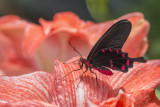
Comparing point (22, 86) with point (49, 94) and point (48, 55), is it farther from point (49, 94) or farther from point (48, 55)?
point (48, 55)

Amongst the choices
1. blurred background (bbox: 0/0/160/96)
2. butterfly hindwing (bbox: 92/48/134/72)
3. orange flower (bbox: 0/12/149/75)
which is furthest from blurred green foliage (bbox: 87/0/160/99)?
butterfly hindwing (bbox: 92/48/134/72)

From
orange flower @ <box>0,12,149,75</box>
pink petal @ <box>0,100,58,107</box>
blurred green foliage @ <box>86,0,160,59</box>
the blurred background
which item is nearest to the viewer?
pink petal @ <box>0,100,58,107</box>

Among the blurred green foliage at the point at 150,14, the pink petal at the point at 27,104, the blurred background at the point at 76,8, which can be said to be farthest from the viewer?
the blurred background at the point at 76,8

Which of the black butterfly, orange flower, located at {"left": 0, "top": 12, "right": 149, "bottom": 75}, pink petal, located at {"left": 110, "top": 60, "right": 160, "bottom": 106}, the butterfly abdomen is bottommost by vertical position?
pink petal, located at {"left": 110, "top": 60, "right": 160, "bottom": 106}

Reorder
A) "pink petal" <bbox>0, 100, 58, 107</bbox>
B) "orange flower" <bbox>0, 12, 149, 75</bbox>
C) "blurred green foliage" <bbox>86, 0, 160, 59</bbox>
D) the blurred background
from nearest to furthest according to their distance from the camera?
"pink petal" <bbox>0, 100, 58, 107</bbox>, "orange flower" <bbox>0, 12, 149, 75</bbox>, "blurred green foliage" <bbox>86, 0, 160, 59</bbox>, the blurred background

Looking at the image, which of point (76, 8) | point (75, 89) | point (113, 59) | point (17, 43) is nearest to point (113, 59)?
point (113, 59)

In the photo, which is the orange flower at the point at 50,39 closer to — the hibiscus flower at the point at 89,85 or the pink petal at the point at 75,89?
the hibiscus flower at the point at 89,85

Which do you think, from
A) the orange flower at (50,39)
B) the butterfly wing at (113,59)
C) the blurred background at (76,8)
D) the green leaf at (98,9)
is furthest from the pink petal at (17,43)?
the blurred background at (76,8)

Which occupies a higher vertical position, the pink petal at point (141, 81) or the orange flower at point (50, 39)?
the orange flower at point (50, 39)

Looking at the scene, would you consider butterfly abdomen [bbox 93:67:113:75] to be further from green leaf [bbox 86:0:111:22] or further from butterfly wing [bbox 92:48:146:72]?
green leaf [bbox 86:0:111:22]
